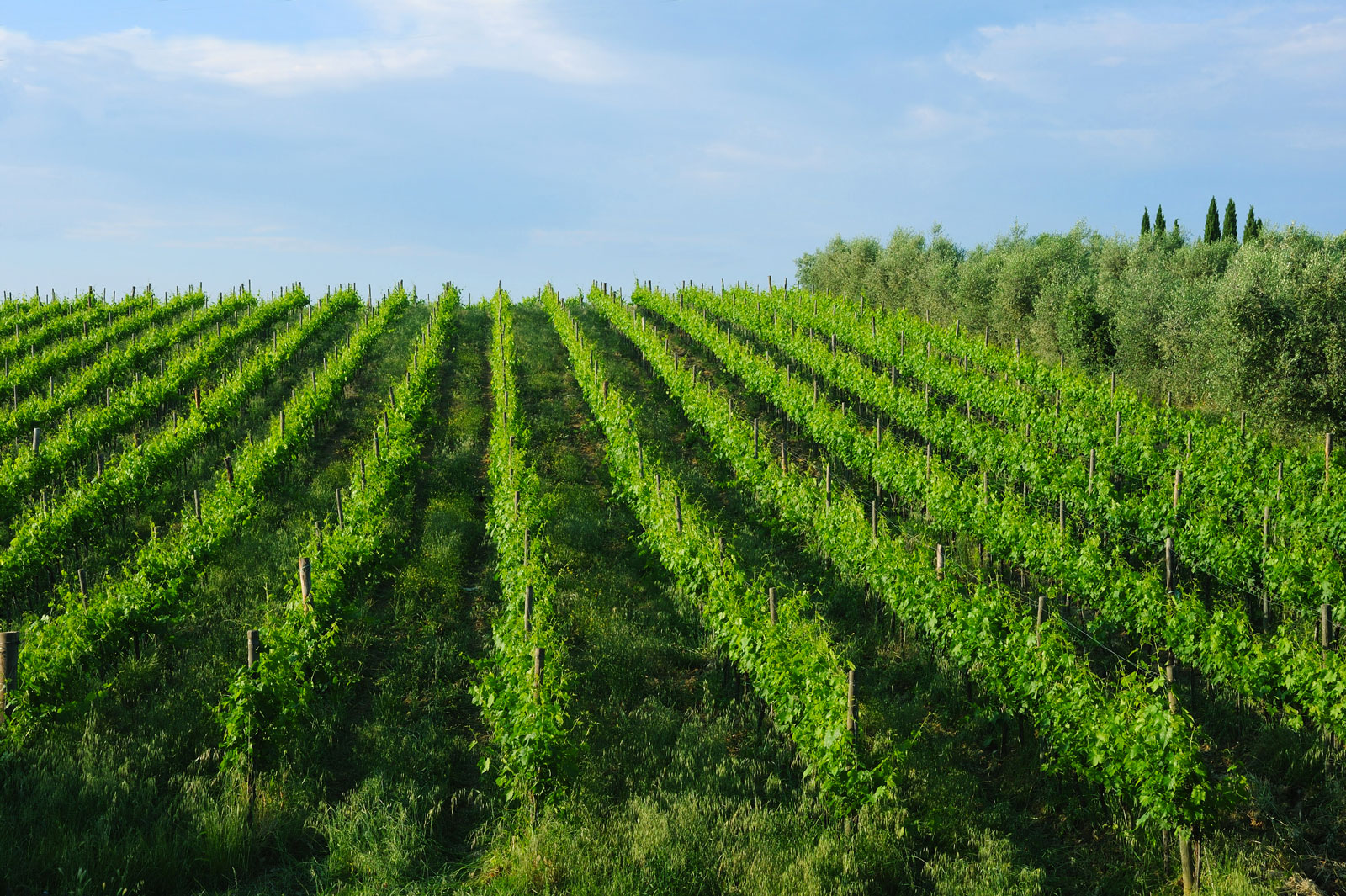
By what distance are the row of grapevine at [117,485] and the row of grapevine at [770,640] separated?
9.96m

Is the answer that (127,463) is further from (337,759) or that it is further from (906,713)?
(906,713)

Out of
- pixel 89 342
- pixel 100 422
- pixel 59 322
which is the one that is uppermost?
pixel 59 322

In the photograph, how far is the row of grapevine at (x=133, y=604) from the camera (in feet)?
31.2

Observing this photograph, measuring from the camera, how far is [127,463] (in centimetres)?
1720

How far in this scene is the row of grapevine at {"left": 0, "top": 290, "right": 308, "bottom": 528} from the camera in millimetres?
16734

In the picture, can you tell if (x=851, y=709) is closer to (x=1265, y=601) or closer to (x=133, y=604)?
(x=1265, y=601)

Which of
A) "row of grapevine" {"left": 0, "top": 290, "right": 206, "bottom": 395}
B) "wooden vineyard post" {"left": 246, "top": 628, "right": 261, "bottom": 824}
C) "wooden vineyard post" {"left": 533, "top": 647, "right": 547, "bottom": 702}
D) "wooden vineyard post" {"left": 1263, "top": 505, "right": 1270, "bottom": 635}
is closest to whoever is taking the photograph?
"wooden vineyard post" {"left": 246, "top": 628, "right": 261, "bottom": 824}

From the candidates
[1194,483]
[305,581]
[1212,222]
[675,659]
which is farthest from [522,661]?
[1212,222]

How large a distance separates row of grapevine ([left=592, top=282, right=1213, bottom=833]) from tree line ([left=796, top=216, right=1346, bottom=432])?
49.4 ft

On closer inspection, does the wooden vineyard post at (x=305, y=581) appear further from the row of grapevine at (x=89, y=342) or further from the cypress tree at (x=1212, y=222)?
the cypress tree at (x=1212, y=222)

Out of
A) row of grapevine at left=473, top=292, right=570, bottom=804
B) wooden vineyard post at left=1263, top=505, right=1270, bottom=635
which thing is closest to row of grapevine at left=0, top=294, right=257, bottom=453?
row of grapevine at left=473, top=292, right=570, bottom=804

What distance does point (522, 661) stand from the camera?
920 centimetres

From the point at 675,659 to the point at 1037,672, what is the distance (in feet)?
15.4

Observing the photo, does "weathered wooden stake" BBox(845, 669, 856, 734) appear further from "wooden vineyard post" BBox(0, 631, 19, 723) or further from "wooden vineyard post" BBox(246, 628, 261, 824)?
"wooden vineyard post" BBox(0, 631, 19, 723)
